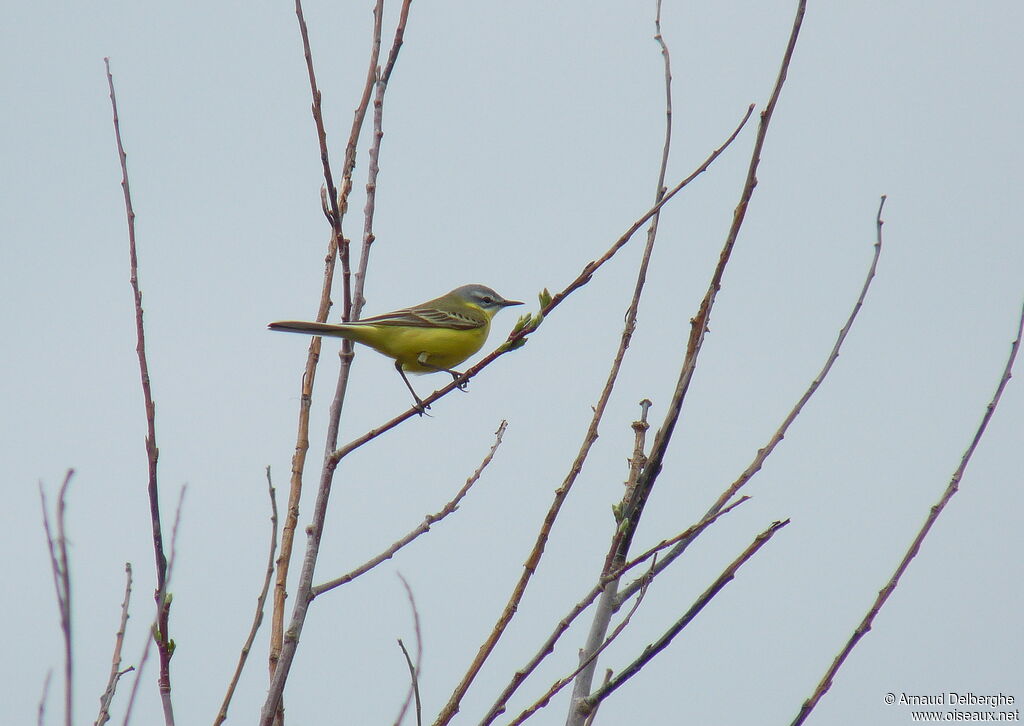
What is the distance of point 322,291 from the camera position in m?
4.31

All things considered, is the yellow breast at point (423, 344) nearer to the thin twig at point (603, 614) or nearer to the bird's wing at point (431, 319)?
the bird's wing at point (431, 319)

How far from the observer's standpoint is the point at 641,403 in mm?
4039

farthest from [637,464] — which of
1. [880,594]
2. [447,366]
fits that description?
[447,366]

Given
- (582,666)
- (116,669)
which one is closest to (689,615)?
(582,666)

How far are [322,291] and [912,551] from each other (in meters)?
2.45

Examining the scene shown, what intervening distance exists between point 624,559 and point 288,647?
106 centimetres

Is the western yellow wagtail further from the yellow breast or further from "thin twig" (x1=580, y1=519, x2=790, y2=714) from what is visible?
"thin twig" (x1=580, y1=519, x2=790, y2=714)

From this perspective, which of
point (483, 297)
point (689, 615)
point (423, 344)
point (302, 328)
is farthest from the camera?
point (483, 297)

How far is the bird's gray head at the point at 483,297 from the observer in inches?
360

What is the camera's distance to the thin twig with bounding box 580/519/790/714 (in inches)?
109

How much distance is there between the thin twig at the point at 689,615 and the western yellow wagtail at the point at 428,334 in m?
4.04

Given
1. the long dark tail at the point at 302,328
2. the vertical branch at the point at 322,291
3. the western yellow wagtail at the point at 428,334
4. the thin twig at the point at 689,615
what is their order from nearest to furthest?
1. the thin twig at the point at 689,615
2. the vertical branch at the point at 322,291
3. the long dark tail at the point at 302,328
4. the western yellow wagtail at the point at 428,334

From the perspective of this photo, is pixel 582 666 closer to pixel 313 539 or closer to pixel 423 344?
pixel 313 539

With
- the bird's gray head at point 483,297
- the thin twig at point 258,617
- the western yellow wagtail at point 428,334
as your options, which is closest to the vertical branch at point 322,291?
the thin twig at point 258,617
